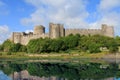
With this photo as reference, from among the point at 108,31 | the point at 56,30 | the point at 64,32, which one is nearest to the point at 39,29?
the point at 64,32

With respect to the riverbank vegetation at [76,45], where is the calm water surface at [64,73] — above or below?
below

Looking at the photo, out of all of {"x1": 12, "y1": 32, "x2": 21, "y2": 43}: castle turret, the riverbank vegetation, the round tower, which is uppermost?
the round tower

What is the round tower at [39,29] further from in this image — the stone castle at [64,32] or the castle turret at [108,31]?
Answer: the castle turret at [108,31]

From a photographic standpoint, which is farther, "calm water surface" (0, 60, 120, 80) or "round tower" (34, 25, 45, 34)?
"round tower" (34, 25, 45, 34)

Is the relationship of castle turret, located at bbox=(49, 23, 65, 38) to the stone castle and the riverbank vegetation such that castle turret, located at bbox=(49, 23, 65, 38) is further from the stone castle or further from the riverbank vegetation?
the riverbank vegetation

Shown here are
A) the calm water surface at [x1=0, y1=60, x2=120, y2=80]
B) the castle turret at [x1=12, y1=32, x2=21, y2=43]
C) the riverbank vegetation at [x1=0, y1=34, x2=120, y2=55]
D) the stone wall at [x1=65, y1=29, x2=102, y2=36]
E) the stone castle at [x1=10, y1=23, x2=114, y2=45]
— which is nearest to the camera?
the calm water surface at [x1=0, y1=60, x2=120, y2=80]

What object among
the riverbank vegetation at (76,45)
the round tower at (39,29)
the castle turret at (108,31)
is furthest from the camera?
the round tower at (39,29)

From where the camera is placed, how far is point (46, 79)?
27.5 metres

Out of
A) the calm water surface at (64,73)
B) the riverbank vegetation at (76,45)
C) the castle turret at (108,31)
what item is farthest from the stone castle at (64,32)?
the calm water surface at (64,73)

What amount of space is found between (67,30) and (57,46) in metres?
11.2

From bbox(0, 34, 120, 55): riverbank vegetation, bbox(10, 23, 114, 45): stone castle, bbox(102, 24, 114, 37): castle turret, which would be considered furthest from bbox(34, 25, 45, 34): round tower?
bbox(102, 24, 114, 37): castle turret

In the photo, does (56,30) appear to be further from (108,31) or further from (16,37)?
(16,37)

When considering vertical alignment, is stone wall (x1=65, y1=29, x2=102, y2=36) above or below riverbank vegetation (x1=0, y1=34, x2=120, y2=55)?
above

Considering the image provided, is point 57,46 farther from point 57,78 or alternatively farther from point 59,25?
point 57,78
